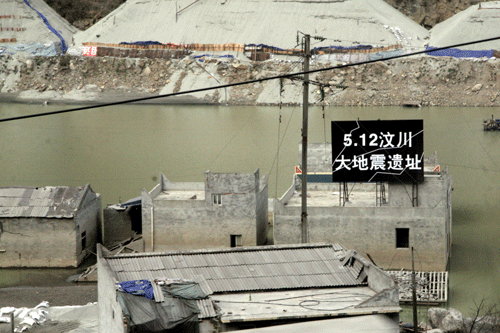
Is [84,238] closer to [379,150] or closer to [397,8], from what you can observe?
[379,150]

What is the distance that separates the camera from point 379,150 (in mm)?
25328

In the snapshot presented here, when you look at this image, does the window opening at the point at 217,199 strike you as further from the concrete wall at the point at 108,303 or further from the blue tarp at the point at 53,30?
the blue tarp at the point at 53,30

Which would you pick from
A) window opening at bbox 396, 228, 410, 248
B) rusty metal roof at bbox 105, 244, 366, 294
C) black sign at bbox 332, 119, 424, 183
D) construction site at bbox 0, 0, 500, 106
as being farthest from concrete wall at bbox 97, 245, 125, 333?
construction site at bbox 0, 0, 500, 106

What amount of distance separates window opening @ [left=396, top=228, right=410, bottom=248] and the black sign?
1.54 metres

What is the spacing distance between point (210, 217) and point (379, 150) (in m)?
5.95

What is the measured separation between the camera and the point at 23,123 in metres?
71.4

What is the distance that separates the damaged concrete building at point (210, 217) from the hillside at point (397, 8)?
76.2 meters

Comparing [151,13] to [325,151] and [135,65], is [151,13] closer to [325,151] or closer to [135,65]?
[135,65]

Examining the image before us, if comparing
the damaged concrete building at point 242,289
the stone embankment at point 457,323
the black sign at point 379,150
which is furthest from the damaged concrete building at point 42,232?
the stone embankment at point 457,323

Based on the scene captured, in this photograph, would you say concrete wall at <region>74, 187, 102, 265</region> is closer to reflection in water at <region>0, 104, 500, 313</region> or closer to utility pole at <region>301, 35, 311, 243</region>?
reflection in water at <region>0, 104, 500, 313</region>

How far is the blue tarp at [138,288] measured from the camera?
13.5 meters

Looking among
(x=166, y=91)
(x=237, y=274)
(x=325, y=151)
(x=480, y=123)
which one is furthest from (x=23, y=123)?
(x=237, y=274)

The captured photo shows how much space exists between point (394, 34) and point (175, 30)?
24.5m

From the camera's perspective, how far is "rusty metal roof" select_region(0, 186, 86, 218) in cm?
2612
